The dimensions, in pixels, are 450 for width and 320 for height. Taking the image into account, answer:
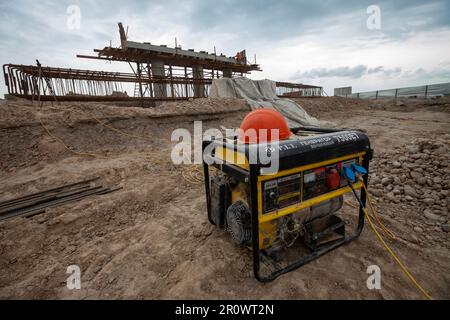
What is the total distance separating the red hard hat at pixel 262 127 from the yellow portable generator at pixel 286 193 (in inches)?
7.5

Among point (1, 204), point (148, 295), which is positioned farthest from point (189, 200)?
point (1, 204)

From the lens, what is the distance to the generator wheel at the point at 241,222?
2.21m

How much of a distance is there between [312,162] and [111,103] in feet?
37.4

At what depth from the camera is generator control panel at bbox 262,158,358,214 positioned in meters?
1.96

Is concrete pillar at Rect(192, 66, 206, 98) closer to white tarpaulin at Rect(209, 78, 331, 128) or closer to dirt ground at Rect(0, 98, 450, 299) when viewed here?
white tarpaulin at Rect(209, 78, 331, 128)

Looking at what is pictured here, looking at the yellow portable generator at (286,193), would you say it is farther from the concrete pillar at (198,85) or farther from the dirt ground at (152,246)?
the concrete pillar at (198,85)

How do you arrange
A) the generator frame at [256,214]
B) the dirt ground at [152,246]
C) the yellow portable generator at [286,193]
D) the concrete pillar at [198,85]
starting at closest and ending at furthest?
1. the generator frame at [256,214]
2. the yellow portable generator at [286,193]
3. the dirt ground at [152,246]
4. the concrete pillar at [198,85]

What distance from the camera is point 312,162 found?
80.4 inches

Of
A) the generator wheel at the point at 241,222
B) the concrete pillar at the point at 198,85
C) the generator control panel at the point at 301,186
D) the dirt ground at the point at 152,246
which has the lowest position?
the dirt ground at the point at 152,246

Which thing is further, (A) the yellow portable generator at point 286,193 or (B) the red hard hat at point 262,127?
(B) the red hard hat at point 262,127

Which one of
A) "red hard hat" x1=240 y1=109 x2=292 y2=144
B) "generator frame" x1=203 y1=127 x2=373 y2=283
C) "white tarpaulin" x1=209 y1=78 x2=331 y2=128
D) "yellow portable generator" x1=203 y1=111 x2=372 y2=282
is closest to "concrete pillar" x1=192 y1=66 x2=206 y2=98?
"white tarpaulin" x1=209 y1=78 x2=331 y2=128

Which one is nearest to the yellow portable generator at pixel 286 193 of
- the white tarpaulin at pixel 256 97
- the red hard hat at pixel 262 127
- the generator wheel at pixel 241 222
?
the generator wheel at pixel 241 222
